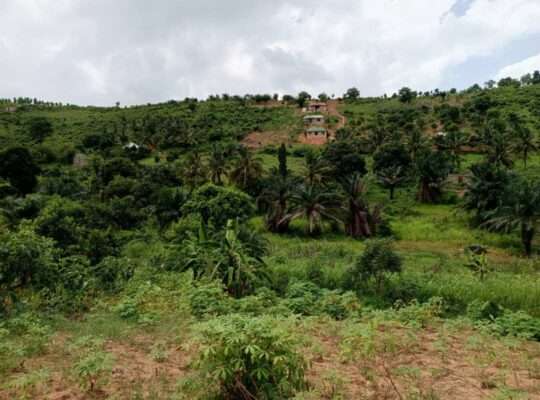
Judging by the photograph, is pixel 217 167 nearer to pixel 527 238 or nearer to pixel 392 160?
pixel 392 160

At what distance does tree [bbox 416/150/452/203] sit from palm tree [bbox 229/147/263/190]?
48.5 feet

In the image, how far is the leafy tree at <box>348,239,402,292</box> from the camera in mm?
13727

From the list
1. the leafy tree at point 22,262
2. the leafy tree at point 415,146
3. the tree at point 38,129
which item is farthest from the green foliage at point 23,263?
the tree at point 38,129

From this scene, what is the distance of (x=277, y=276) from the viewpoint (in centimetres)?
1543

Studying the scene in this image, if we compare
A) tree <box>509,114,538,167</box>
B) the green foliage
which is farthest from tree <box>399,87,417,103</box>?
the green foliage

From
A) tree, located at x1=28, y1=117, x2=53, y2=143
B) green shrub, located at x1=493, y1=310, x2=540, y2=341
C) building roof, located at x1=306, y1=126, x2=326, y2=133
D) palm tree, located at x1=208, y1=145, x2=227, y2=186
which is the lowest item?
green shrub, located at x1=493, y1=310, x2=540, y2=341

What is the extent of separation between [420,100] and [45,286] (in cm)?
7689

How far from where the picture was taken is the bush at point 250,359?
4.84 meters

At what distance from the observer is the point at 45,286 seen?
1068 centimetres

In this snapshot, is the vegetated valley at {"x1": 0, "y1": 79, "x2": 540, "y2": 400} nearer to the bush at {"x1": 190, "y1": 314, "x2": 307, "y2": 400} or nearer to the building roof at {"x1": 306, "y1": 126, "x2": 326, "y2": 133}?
the bush at {"x1": 190, "y1": 314, "x2": 307, "y2": 400}

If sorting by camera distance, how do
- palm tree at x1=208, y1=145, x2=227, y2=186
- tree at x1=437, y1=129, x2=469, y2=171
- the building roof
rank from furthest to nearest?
the building roof < tree at x1=437, y1=129, x2=469, y2=171 < palm tree at x1=208, y1=145, x2=227, y2=186

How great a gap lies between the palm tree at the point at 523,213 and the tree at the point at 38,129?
59164 mm

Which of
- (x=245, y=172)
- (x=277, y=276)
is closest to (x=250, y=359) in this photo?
(x=277, y=276)

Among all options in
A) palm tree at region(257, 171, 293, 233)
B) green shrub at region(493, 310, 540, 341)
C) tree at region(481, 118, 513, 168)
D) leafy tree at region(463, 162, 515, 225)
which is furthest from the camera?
tree at region(481, 118, 513, 168)
